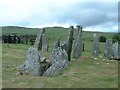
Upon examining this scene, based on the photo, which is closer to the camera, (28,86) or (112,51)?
(28,86)

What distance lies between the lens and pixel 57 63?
2428cm

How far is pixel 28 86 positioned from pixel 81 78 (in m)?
3.51

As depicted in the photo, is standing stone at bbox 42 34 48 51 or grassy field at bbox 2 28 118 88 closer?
grassy field at bbox 2 28 118 88

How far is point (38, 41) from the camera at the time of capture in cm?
4041

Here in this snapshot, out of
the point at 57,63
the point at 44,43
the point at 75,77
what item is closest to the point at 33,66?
the point at 57,63

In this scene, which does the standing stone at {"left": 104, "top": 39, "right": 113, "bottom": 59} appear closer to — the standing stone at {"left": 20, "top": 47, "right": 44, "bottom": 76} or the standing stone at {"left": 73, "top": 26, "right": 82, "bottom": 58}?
the standing stone at {"left": 73, "top": 26, "right": 82, "bottom": 58}

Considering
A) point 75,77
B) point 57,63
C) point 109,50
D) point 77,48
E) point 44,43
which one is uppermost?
point 44,43

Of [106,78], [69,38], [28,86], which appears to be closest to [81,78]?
[106,78]

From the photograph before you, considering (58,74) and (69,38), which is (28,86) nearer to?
(58,74)

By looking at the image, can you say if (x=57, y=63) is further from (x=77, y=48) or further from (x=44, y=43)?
(x=44, y=43)

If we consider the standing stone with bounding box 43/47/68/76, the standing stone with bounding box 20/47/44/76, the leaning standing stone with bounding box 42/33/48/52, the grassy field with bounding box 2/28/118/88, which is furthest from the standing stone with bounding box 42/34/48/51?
the standing stone with bounding box 20/47/44/76

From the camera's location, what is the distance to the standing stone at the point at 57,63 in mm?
23406

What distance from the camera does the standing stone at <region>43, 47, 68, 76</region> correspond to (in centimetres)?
2341

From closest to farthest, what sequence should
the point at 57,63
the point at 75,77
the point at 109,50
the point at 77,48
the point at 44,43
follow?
1. the point at 75,77
2. the point at 57,63
3. the point at 77,48
4. the point at 109,50
5. the point at 44,43
